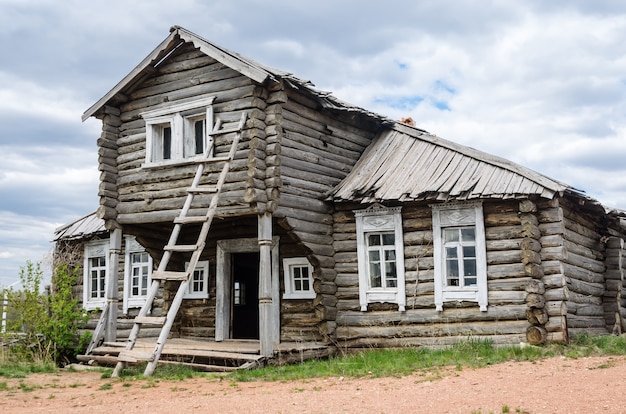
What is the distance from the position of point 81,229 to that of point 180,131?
24.9ft

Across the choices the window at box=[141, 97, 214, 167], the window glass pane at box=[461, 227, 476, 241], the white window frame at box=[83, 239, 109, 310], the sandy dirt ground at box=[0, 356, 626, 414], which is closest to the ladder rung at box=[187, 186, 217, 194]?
the window at box=[141, 97, 214, 167]

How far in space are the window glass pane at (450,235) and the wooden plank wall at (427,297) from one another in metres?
0.33

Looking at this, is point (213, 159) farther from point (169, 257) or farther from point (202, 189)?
point (169, 257)

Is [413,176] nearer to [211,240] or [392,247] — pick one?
[392,247]

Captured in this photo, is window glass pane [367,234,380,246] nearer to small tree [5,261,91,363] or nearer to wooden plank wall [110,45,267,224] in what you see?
wooden plank wall [110,45,267,224]

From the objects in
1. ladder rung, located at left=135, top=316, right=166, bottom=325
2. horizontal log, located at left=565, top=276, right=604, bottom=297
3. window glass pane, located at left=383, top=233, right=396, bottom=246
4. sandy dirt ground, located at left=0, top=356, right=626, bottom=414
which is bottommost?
sandy dirt ground, located at left=0, top=356, right=626, bottom=414

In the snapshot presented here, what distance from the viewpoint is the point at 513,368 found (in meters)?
10.7

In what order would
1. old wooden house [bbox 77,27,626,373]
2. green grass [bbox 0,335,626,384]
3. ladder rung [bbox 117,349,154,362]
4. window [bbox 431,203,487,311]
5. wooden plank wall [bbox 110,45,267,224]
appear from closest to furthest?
green grass [bbox 0,335,626,384] < ladder rung [bbox 117,349,154,362] < old wooden house [bbox 77,27,626,373] < wooden plank wall [bbox 110,45,267,224] < window [bbox 431,203,487,311]

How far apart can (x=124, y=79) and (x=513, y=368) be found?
408 inches

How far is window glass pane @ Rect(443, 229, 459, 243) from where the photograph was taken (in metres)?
13.8

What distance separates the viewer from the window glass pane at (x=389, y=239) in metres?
14.6

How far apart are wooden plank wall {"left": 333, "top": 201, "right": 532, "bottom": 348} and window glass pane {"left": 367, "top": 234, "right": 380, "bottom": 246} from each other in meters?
0.35

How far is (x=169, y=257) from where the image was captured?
12.9 metres

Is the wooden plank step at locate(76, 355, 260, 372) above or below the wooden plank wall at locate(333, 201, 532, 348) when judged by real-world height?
below
